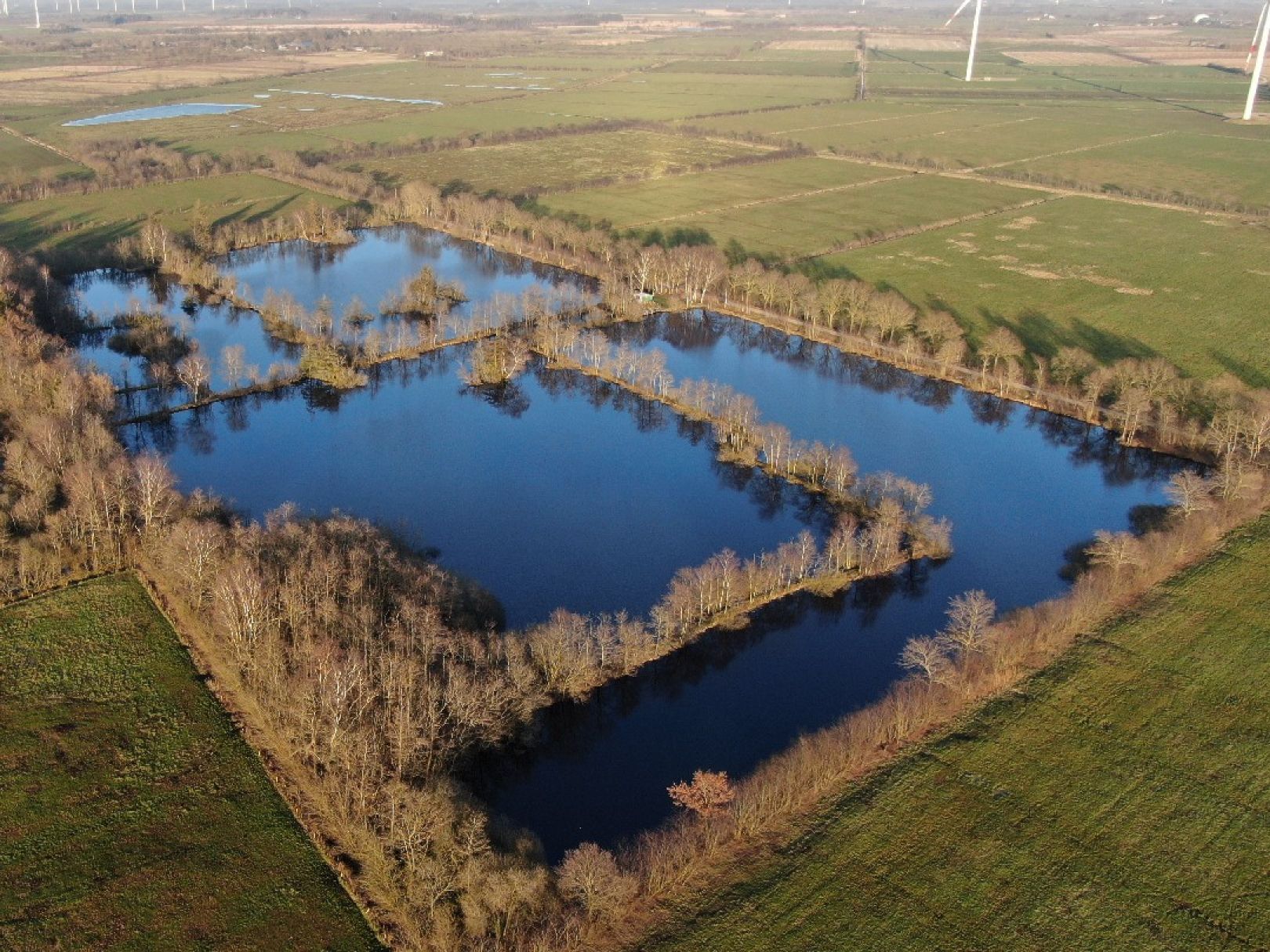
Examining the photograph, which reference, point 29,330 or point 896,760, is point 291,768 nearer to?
point 896,760

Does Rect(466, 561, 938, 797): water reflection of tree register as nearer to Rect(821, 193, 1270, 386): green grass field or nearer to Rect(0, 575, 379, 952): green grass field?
Rect(0, 575, 379, 952): green grass field

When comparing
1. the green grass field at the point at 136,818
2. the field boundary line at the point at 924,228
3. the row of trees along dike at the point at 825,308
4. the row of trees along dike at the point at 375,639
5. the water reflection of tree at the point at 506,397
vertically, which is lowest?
the green grass field at the point at 136,818

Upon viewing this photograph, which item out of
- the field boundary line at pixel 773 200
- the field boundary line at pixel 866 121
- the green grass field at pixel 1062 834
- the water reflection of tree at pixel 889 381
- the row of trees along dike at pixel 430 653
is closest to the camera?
the green grass field at pixel 1062 834

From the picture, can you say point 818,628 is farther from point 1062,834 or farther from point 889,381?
point 889,381

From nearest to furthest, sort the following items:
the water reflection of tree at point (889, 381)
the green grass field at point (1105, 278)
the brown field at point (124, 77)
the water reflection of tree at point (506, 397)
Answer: the water reflection of tree at point (889, 381) → the water reflection of tree at point (506, 397) → the green grass field at point (1105, 278) → the brown field at point (124, 77)

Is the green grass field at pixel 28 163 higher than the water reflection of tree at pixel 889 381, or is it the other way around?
the green grass field at pixel 28 163

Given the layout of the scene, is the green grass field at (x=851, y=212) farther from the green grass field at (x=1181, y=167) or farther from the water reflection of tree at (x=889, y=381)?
the water reflection of tree at (x=889, y=381)

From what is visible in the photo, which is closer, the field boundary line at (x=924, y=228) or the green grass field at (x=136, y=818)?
the green grass field at (x=136, y=818)

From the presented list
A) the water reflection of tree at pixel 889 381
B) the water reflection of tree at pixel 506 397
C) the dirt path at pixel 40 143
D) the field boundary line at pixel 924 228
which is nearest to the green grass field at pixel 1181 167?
the field boundary line at pixel 924 228
